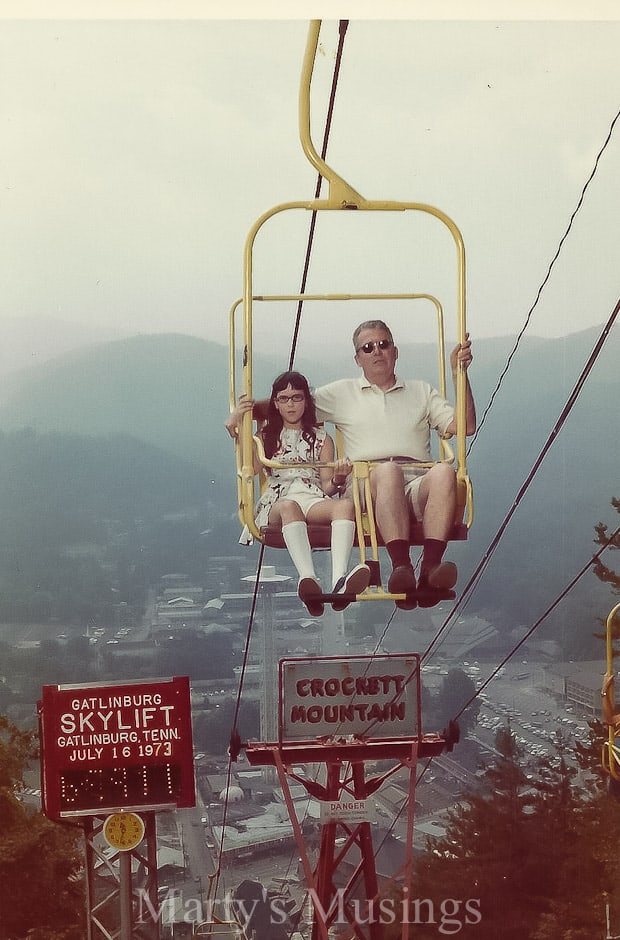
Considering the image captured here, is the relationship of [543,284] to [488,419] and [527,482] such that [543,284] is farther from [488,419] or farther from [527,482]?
[527,482]

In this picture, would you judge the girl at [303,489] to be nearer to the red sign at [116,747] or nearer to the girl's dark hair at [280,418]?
the girl's dark hair at [280,418]

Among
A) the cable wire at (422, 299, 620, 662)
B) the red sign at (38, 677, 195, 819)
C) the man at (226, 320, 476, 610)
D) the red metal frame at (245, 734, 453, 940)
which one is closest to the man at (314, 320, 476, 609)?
the man at (226, 320, 476, 610)

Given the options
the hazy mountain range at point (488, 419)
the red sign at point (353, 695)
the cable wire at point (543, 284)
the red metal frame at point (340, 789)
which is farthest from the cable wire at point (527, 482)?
the red metal frame at point (340, 789)

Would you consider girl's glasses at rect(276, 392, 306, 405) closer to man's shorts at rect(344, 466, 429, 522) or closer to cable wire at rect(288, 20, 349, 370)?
cable wire at rect(288, 20, 349, 370)

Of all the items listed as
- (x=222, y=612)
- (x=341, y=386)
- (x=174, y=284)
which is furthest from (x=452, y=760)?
(x=174, y=284)

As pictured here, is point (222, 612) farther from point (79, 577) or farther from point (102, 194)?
point (102, 194)

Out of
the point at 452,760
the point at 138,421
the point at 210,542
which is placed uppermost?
the point at 138,421
